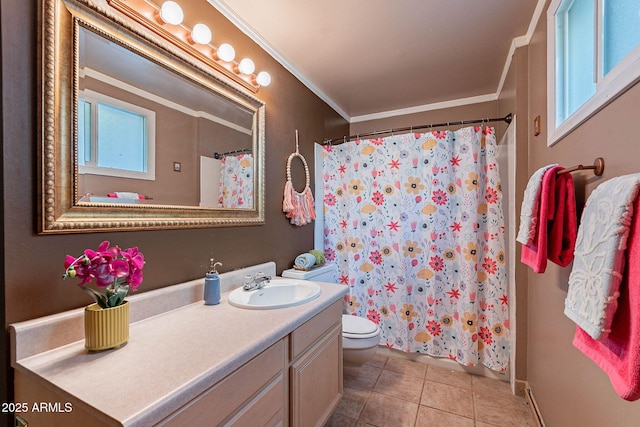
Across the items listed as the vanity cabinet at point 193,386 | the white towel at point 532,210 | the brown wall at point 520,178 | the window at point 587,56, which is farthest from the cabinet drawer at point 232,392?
the brown wall at point 520,178

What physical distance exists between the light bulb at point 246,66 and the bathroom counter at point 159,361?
1.34 meters

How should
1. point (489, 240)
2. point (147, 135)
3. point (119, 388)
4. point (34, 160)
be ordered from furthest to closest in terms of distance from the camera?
point (489, 240) → point (147, 135) → point (34, 160) → point (119, 388)

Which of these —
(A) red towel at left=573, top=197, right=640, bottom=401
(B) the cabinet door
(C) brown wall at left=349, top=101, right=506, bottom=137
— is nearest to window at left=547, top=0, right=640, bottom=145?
(A) red towel at left=573, top=197, right=640, bottom=401

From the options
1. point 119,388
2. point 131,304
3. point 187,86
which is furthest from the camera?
point 187,86

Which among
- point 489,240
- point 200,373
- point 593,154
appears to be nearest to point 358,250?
point 489,240

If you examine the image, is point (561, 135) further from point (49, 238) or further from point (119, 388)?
point (49, 238)

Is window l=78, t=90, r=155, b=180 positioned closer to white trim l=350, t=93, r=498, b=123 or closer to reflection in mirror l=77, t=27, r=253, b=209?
reflection in mirror l=77, t=27, r=253, b=209

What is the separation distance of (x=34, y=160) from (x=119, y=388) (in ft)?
2.44

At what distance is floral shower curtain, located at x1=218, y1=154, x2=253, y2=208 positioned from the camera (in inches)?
59.5

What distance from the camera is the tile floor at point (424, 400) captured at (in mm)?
1620

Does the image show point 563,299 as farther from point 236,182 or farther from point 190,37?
point 190,37

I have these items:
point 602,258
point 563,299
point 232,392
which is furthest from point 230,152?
point 563,299

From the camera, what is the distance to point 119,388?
653 millimetres

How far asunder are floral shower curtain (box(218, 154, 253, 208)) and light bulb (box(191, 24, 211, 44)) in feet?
1.88
